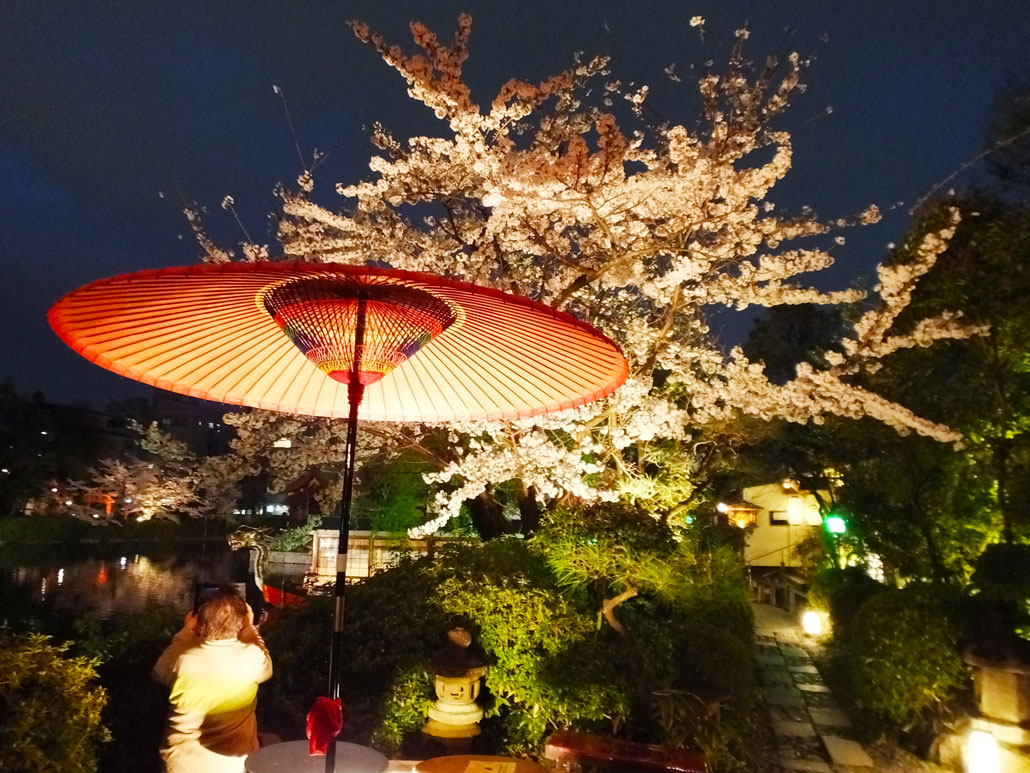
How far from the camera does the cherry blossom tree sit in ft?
21.3

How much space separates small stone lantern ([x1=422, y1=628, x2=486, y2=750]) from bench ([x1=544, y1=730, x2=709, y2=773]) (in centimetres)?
100

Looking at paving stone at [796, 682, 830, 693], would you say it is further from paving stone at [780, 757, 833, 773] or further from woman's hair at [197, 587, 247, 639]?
woman's hair at [197, 587, 247, 639]

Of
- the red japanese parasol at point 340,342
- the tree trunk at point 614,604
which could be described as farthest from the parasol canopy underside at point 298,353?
the tree trunk at point 614,604

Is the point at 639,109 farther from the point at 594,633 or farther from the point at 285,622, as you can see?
the point at 285,622

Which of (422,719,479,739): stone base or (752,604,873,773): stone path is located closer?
(422,719,479,739): stone base

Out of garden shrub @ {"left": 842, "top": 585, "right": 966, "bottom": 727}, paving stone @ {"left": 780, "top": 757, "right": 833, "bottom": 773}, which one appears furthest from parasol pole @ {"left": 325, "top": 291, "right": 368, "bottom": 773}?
garden shrub @ {"left": 842, "top": 585, "right": 966, "bottom": 727}

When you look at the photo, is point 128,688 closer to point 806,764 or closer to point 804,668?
point 806,764

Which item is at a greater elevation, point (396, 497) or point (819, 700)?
point (396, 497)

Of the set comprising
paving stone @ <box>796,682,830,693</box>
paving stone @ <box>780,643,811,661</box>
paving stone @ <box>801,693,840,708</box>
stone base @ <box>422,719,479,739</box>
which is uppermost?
stone base @ <box>422,719,479,739</box>

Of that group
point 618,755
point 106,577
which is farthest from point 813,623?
point 106,577

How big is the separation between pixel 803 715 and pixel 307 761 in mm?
7403

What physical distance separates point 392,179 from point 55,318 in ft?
18.2

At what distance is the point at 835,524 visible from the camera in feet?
42.9

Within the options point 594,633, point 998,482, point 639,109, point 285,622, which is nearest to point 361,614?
point 285,622
